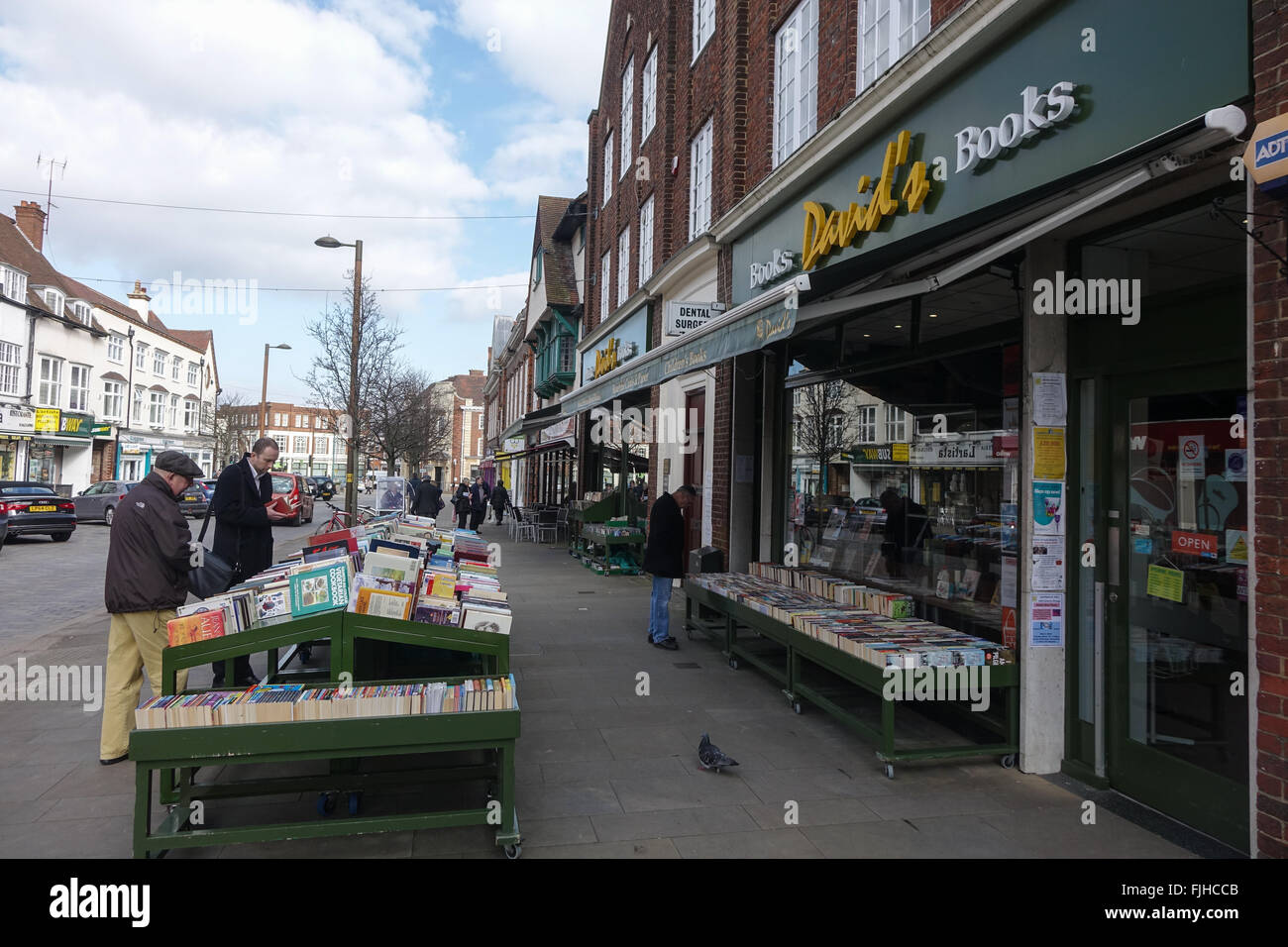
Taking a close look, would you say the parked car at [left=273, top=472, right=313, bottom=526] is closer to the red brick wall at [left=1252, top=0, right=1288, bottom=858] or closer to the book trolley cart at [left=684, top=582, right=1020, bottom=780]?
the book trolley cart at [left=684, top=582, right=1020, bottom=780]

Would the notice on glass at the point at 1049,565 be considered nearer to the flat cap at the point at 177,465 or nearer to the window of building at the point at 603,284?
the flat cap at the point at 177,465

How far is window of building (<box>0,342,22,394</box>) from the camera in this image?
33.0 meters

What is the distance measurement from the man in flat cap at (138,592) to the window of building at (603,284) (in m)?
15.4

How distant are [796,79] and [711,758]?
25.6 ft

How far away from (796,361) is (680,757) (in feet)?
17.1

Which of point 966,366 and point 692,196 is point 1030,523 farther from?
point 692,196

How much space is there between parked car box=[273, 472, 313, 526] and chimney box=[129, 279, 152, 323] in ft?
90.5

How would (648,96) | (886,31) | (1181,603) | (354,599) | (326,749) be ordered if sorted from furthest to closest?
(648,96)
(886,31)
(1181,603)
(354,599)
(326,749)

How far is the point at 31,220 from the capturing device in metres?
38.7

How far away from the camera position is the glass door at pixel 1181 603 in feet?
13.0

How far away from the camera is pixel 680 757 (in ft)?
16.9
